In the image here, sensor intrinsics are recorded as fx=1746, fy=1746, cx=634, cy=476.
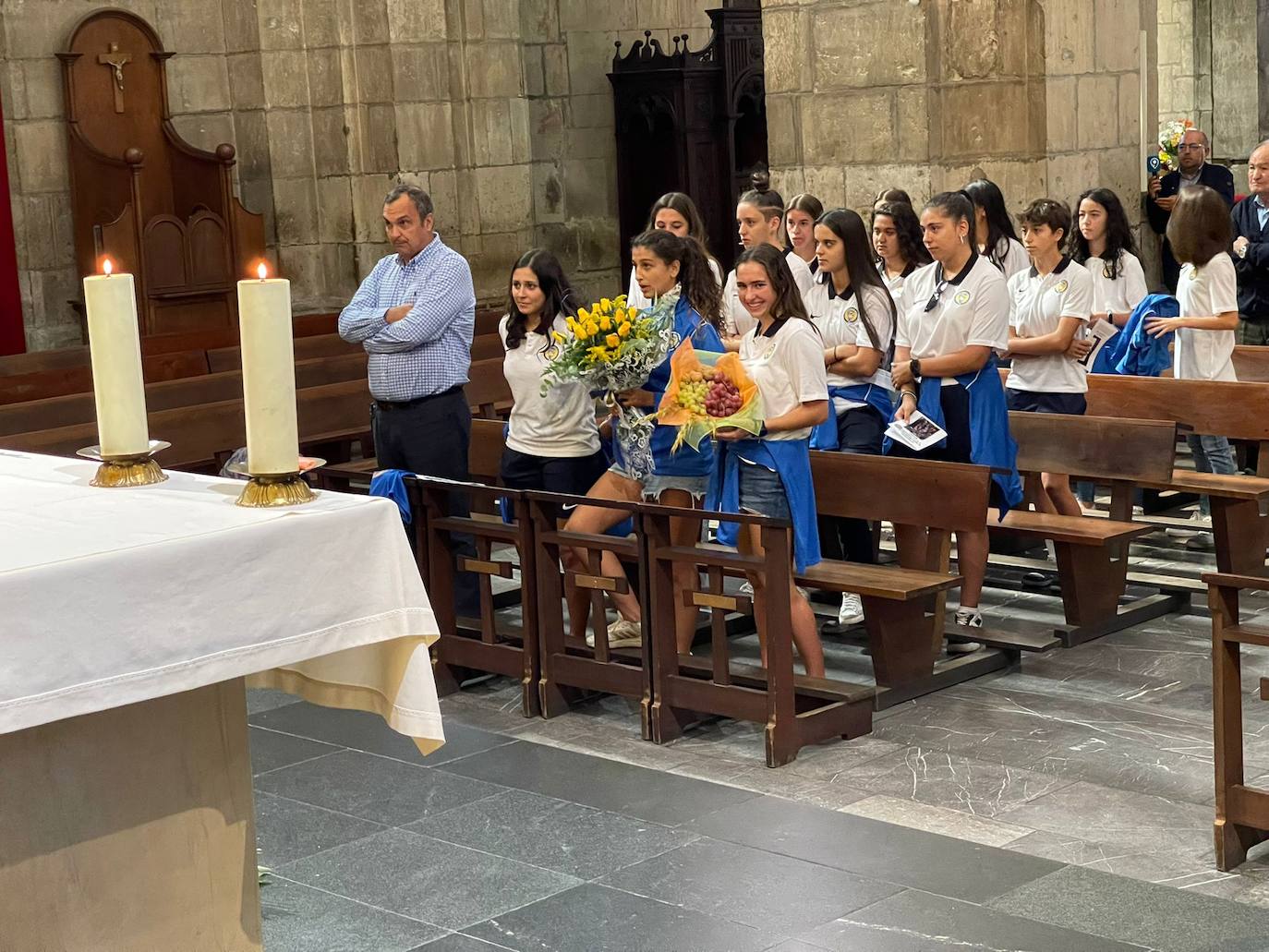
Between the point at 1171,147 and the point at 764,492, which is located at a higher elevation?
the point at 1171,147

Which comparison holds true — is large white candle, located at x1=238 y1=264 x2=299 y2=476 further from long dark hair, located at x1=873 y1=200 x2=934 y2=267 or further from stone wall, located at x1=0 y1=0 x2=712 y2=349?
stone wall, located at x1=0 y1=0 x2=712 y2=349

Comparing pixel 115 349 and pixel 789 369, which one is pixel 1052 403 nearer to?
pixel 789 369

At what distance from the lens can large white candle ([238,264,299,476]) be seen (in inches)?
108

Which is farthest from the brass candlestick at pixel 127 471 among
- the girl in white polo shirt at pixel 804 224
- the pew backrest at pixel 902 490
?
the girl in white polo shirt at pixel 804 224

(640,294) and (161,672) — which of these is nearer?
(161,672)

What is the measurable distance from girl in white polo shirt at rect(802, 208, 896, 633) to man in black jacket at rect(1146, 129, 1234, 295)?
5.39 meters

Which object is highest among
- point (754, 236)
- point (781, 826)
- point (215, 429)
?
point (754, 236)

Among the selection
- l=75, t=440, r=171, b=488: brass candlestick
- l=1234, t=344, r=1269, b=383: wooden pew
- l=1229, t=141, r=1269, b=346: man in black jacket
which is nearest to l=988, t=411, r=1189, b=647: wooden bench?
l=1234, t=344, r=1269, b=383: wooden pew

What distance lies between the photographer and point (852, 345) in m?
6.69

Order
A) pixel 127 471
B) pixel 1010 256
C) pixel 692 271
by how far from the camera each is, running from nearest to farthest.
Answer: pixel 127 471 < pixel 692 271 < pixel 1010 256

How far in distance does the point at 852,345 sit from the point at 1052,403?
112cm

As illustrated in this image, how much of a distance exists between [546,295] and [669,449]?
0.77 m

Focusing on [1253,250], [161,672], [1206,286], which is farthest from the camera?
[1253,250]

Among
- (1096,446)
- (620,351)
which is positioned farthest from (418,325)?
(1096,446)
